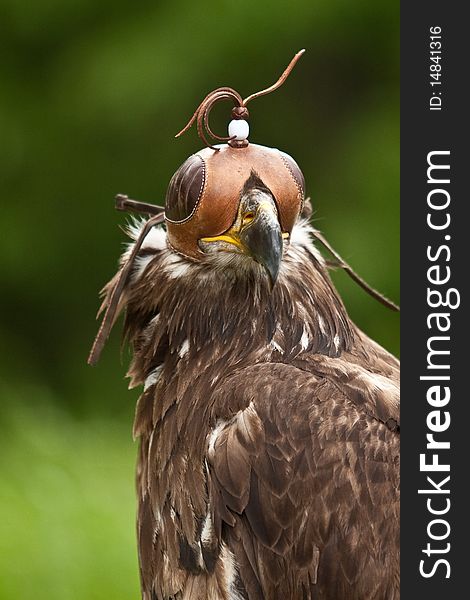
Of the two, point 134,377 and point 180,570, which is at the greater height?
point 134,377

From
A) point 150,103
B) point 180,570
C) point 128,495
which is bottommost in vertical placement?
point 180,570

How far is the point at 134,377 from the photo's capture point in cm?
376

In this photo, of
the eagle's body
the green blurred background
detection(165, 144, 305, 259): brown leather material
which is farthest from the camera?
the green blurred background

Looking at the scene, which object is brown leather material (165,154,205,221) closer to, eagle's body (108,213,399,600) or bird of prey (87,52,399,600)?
bird of prey (87,52,399,600)

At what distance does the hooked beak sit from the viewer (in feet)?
10.6

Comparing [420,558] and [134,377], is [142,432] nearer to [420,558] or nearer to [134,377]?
[134,377]

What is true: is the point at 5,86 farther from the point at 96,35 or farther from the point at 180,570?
the point at 180,570

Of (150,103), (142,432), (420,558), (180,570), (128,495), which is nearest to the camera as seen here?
(420,558)

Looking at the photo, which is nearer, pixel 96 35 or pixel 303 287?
pixel 303 287

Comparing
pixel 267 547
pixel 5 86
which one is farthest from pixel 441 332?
pixel 5 86

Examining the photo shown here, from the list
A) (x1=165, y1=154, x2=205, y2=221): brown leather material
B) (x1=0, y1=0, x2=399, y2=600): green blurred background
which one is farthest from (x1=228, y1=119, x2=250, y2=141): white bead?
(x1=0, y1=0, x2=399, y2=600): green blurred background

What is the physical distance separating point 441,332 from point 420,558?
55cm

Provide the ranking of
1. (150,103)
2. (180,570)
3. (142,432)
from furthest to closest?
(150,103) < (142,432) < (180,570)

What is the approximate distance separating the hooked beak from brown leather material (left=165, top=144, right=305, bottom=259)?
71 mm
